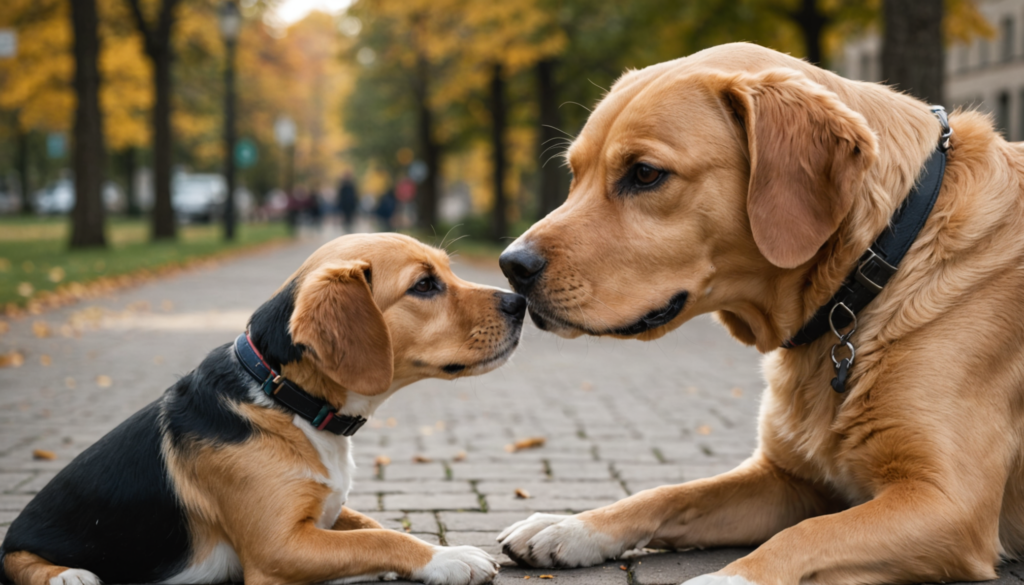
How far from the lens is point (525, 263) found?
11.9ft

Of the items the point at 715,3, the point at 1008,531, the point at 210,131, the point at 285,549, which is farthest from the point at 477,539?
the point at 210,131

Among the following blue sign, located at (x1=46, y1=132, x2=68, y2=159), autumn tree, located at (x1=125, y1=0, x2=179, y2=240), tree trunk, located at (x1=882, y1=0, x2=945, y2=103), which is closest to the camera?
tree trunk, located at (x1=882, y1=0, x2=945, y2=103)

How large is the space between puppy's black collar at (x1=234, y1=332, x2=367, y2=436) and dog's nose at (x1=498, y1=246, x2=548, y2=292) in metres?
0.87

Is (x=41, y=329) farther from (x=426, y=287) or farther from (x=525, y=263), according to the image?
(x=525, y=263)

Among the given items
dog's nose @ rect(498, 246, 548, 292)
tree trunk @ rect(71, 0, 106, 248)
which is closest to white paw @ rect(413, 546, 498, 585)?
dog's nose @ rect(498, 246, 548, 292)

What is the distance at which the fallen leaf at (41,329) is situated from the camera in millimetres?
10981

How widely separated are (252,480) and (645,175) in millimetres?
1810

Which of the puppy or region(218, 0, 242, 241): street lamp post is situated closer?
the puppy

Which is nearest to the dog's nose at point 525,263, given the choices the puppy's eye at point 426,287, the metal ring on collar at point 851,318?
the puppy's eye at point 426,287

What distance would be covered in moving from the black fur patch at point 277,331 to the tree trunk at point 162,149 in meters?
26.3

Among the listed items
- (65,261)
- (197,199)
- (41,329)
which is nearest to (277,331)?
(41,329)

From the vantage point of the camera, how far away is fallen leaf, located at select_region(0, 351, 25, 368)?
9.05 meters

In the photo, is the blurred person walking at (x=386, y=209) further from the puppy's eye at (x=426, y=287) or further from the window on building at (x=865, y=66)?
the puppy's eye at (x=426, y=287)

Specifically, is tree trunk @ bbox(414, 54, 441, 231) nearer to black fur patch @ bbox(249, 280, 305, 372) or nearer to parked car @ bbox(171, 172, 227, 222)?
parked car @ bbox(171, 172, 227, 222)
